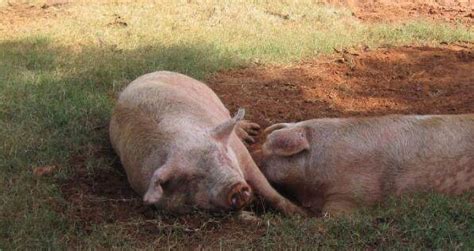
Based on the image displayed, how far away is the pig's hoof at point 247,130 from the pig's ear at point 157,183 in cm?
165

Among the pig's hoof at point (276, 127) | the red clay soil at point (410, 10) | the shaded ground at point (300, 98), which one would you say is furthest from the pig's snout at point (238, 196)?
the red clay soil at point (410, 10)

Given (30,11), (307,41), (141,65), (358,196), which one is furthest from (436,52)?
(30,11)

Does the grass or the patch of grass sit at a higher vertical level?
the patch of grass

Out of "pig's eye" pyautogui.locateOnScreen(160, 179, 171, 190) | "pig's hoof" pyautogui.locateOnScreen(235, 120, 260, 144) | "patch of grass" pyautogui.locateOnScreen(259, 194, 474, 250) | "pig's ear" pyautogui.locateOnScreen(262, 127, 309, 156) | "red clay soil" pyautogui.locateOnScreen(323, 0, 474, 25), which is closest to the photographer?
"patch of grass" pyautogui.locateOnScreen(259, 194, 474, 250)

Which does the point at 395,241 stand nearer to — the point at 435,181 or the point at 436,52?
the point at 435,181

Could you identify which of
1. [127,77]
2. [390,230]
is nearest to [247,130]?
[127,77]

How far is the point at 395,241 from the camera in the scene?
393 centimetres

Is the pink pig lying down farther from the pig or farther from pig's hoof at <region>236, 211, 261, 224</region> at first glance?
pig's hoof at <region>236, 211, 261, 224</region>

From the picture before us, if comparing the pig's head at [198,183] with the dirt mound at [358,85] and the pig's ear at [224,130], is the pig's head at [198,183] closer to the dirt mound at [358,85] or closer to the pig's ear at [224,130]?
the pig's ear at [224,130]

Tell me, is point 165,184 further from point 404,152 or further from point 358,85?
point 358,85

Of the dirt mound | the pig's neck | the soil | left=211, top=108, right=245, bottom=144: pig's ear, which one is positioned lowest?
the soil

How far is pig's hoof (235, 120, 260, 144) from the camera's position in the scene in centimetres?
582

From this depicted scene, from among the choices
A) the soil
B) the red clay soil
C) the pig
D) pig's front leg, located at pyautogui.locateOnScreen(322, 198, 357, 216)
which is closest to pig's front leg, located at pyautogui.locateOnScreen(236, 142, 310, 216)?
the pig

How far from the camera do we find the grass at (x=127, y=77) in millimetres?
4078
